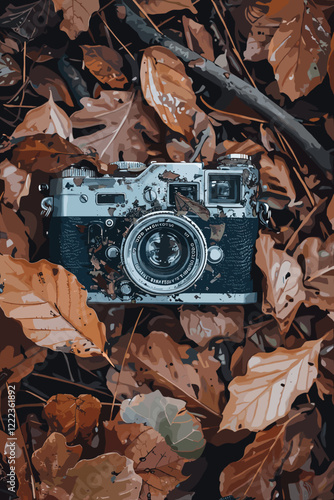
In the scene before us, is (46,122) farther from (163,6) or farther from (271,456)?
(271,456)

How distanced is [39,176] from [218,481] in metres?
0.52

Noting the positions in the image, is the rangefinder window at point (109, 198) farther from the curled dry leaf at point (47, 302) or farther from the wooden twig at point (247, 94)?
the wooden twig at point (247, 94)

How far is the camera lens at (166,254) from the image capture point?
2.25 feet

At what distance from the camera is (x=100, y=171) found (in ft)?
2.29

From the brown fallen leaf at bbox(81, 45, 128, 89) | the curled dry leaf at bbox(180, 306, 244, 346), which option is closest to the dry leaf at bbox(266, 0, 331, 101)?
the brown fallen leaf at bbox(81, 45, 128, 89)

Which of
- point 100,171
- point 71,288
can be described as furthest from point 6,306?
point 100,171

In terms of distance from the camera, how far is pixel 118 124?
0.71 metres

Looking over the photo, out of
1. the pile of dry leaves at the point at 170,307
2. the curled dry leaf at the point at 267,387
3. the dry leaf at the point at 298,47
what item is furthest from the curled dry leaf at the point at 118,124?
the curled dry leaf at the point at 267,387

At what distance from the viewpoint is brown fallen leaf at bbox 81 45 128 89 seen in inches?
27.9

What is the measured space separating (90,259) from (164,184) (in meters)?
0.15

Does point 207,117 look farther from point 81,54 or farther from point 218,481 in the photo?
point 218,481

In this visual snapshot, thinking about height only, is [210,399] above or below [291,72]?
below

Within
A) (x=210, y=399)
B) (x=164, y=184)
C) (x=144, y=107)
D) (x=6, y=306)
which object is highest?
(x=144, y=107)

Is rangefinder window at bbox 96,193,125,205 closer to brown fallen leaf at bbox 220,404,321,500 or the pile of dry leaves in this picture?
the pile of dry leaves
